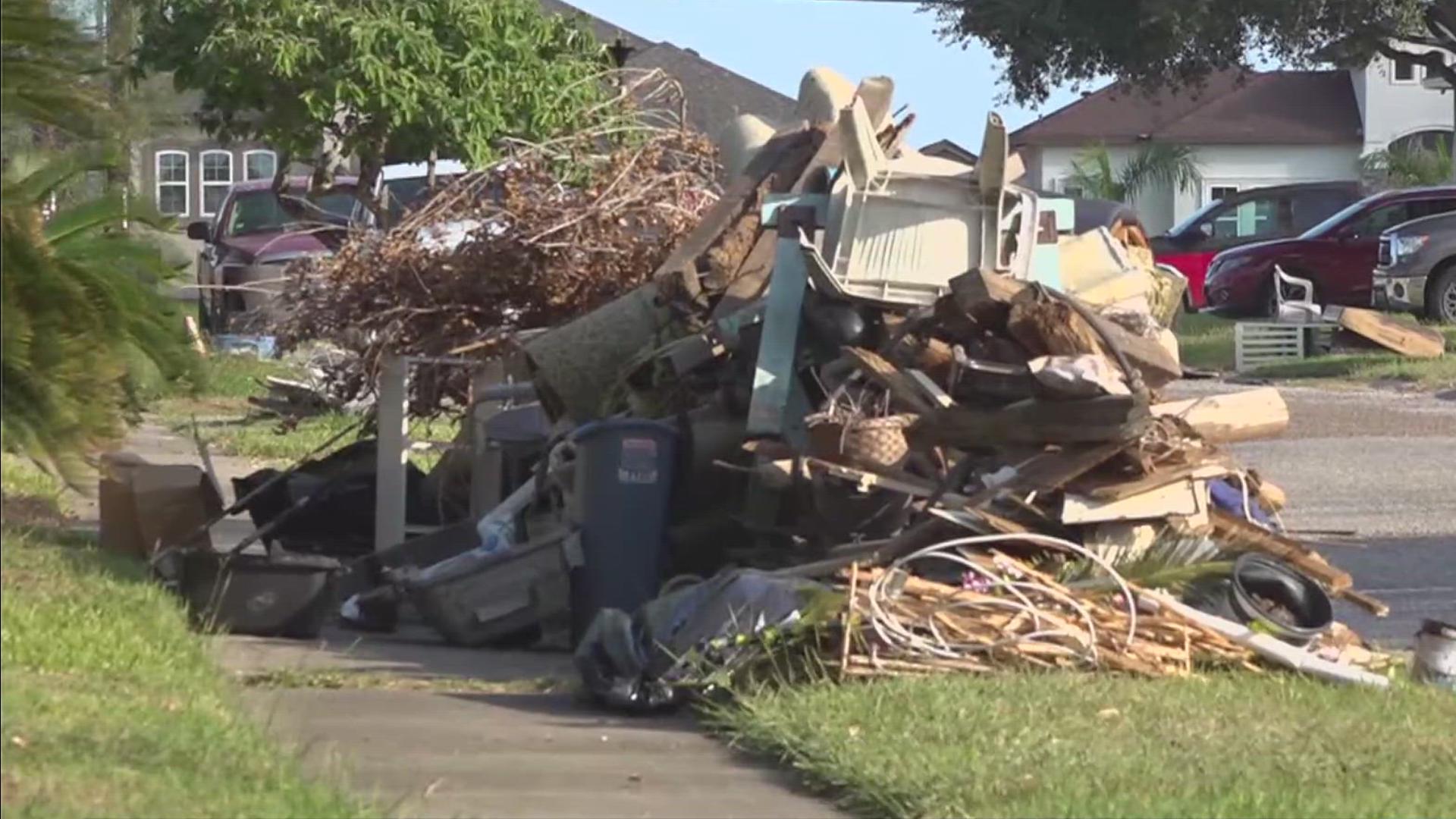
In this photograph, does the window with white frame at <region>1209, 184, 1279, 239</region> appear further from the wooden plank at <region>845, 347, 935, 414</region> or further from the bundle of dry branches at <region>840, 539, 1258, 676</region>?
the bundle of dry branches at <region>840, 539, 1258, 676</region>

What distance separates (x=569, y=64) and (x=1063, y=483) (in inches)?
549

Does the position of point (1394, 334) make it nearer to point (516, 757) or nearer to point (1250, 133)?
point (516, 757)

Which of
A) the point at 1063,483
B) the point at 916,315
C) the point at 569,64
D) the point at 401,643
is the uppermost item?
the point at 569,64

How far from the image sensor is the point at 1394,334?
24.0m

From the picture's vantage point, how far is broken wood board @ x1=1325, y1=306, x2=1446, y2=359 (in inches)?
934

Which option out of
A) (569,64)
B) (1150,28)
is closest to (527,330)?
(569,64)

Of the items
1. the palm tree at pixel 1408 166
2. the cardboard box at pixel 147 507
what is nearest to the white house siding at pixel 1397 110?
the palm tree at pixel 1408 166

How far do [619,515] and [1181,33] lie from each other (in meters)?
26.9

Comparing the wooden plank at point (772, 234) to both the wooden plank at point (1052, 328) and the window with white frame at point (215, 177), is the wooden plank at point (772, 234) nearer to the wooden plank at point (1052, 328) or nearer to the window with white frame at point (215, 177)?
the wooden plank at point (1052, 328)

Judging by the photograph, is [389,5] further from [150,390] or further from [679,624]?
[679,624]

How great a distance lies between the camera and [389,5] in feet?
72.7

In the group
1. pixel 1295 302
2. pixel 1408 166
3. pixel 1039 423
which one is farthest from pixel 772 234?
pixel 1408 166

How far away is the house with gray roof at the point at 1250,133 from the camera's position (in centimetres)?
A: 5691

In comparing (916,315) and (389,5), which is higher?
(389,5)
